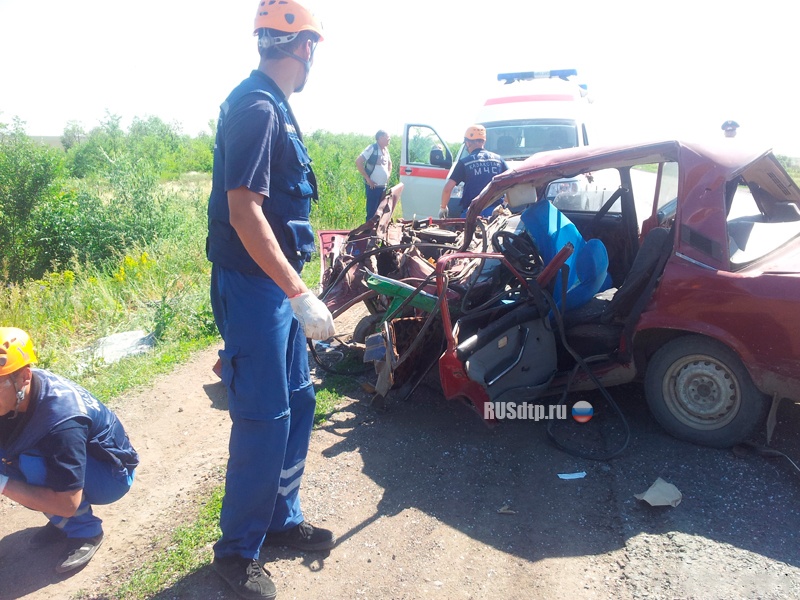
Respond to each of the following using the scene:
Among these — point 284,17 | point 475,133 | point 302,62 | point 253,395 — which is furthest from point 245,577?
point 475,133

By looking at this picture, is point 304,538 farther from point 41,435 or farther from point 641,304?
point 641,304

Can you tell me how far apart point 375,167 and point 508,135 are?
2.15 meters

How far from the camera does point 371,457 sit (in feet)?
12.2

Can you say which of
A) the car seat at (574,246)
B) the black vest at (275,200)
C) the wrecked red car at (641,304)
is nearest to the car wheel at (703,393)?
the wrecked red car at (641,304)

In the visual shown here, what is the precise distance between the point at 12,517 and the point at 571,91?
897 centimetres

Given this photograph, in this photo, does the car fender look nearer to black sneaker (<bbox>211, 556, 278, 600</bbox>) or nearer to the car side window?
black sneaker (<bbox>211, 556, 278, 600</bbox>)

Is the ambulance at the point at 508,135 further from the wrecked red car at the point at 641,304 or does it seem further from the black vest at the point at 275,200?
the black vest at the point at 275,200

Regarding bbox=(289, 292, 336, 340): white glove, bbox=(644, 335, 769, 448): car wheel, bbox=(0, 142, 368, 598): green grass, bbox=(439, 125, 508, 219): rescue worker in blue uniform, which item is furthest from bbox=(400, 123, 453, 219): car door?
bbox=(289, 292, 336, 340): white glove

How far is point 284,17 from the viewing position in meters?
2.38

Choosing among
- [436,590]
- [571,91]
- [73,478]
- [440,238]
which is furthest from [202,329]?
[571,91]

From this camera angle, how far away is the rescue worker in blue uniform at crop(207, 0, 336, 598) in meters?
2.26

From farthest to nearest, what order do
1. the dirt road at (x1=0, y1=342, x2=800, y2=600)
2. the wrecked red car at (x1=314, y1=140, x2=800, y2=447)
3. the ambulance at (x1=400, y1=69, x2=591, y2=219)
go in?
1. the ambulance at (x1=400, y1=69, x2=591, y2=219)
2. the wrecked red car at (x1=314, y1=140, x2=800, y2=447)
3. the dirt road at (x1=0, y1=342, x2=800, y2=600)

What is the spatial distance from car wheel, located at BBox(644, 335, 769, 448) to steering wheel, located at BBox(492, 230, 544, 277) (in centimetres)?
95

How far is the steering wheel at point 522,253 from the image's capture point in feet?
13.3
